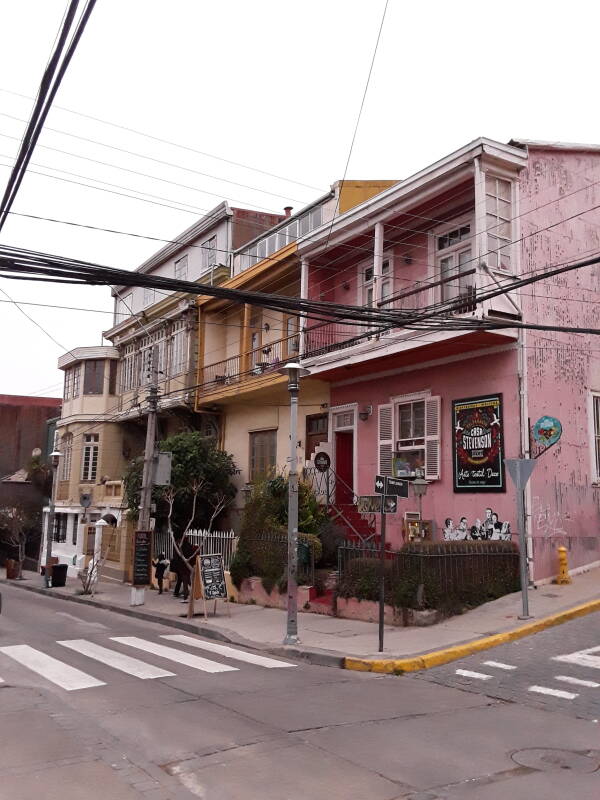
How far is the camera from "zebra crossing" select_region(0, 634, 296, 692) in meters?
9.38

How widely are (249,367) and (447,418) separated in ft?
26.0

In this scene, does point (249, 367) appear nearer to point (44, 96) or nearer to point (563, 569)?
point (563, 569)

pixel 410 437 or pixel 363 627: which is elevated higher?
pixel 410 437

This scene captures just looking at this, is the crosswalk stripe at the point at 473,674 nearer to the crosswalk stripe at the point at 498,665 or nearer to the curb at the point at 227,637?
the crosswalk stripe at the point at 498,665

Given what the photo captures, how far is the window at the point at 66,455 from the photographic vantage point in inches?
1245

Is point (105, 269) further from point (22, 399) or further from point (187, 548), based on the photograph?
point (22, 399)

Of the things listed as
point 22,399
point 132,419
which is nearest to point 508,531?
point 132,419

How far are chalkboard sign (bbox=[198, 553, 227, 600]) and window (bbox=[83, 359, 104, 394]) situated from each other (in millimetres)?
16976

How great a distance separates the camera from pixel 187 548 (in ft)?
60.4

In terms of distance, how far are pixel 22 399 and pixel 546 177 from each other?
124 feet

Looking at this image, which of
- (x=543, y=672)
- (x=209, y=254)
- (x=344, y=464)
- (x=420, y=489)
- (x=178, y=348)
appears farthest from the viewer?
(x=209, y=254)

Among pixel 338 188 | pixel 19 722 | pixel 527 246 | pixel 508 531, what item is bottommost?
pixel 19 722

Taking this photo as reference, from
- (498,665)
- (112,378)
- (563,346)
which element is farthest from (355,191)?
(498,665)

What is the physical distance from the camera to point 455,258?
55.1ft
